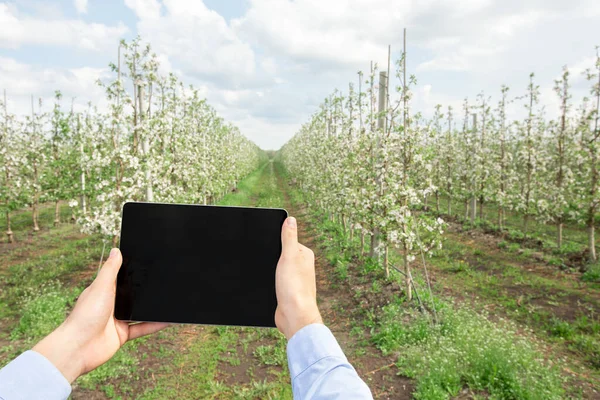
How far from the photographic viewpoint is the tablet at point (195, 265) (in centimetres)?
179

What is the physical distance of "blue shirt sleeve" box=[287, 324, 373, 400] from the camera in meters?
1.01

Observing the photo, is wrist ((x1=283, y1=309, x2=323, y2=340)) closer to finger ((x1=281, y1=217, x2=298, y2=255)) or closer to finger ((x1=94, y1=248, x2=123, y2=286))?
finger ((x1=281, y1=217, x2=298, y2=255))

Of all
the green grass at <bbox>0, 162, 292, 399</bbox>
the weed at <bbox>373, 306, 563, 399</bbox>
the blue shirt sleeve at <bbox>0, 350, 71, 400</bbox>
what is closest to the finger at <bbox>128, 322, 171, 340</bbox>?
the blue shirt sleeve at <bbox>0, 350, 71, 400</bbox>

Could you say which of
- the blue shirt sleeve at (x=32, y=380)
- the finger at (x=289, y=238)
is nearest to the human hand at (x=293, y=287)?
the finger at (x=289, y=238)

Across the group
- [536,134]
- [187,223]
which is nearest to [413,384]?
[187,223]

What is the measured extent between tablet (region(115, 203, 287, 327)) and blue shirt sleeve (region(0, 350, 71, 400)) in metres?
0.47

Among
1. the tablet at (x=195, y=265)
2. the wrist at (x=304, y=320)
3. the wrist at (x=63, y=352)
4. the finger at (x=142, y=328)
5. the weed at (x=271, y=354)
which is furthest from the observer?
the weed at (x=271, y=354)

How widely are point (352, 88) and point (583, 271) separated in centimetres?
956

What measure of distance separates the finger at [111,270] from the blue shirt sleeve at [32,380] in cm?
41

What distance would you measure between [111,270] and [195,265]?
0.40 meters

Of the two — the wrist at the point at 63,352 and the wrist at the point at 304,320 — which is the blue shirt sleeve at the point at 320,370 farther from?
the wrist at the point at 63,352

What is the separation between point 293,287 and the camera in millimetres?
1567

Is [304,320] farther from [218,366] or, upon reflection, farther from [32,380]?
[218,366]

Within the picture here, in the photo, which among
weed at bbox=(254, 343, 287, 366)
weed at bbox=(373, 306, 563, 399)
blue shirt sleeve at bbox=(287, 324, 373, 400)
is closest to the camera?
blue shirt sleeve at bbox=(287, 324, 373, 400)
